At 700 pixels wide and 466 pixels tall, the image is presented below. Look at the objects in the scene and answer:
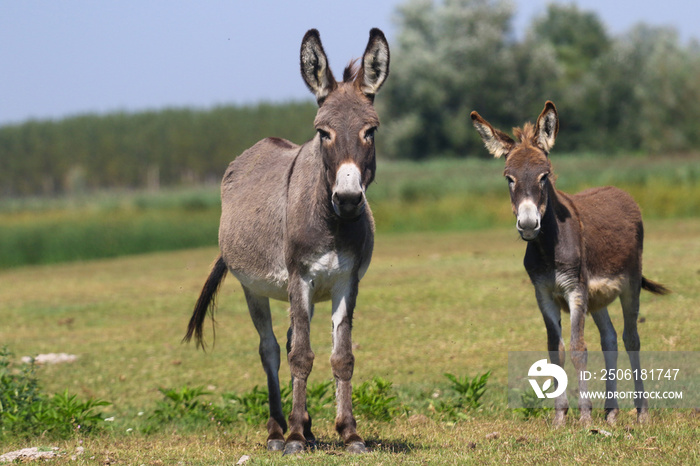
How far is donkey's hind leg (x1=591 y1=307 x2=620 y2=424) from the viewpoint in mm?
7852

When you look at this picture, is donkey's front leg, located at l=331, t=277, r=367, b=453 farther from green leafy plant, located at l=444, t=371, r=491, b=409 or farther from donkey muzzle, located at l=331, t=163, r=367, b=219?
green leafy plant, located at l=444, t=371, r=491, b=409

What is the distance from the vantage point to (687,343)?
1053cm

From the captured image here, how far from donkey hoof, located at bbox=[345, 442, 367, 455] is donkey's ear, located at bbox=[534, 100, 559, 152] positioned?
11.1 feet

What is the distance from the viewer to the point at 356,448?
6188 mm

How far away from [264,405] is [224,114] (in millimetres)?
83328

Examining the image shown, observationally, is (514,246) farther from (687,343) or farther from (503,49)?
(503,49)

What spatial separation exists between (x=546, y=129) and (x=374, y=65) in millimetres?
2309

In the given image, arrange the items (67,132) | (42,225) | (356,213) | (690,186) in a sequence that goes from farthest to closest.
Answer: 1. (67,132)
2. (42,225)
3. (690,186)
4. (356,213)

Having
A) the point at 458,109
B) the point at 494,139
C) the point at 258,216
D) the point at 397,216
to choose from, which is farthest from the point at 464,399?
the point at 458,109

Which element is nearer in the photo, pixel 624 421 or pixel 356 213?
pixel 356 213

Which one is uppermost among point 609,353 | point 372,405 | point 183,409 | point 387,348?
point 609,353

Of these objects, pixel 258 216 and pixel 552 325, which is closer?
pixel 258 216

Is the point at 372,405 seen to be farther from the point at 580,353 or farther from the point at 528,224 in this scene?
the point at 528,224

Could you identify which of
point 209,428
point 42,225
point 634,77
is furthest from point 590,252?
point 634,77
